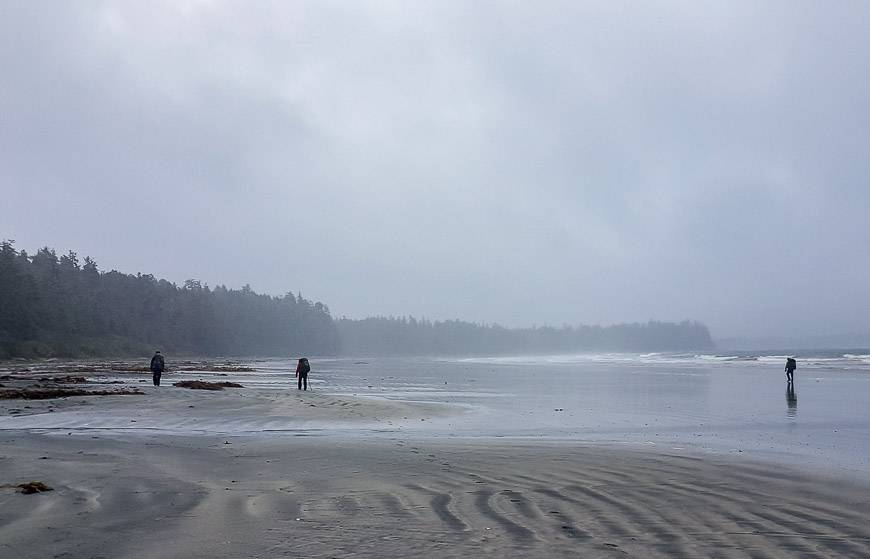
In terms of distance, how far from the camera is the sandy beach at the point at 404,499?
6.82 metres

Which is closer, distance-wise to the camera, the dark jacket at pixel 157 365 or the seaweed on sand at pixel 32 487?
the seaweed on sand at pixel 32 487

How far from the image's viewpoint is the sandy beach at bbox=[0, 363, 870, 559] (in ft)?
22.4

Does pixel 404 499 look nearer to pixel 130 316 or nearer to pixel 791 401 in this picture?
pixel 791 401

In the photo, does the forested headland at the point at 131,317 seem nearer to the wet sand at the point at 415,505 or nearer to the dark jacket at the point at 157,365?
the dark jacket at the point at 157,365

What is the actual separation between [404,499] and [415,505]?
1.29 feet

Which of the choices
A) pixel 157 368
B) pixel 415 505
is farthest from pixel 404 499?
pixel 157 368

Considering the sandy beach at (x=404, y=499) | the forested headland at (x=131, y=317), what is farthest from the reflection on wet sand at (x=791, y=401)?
the forested headland at (x=131, y=317)

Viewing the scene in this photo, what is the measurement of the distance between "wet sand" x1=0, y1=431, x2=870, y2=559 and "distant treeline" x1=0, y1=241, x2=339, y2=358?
72.3m

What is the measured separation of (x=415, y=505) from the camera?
8.68 m

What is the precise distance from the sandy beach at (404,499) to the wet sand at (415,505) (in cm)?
3

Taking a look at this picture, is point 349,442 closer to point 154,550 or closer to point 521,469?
point 521,469

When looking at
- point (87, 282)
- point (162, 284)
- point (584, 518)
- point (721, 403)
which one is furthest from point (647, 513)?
point (162, 284)

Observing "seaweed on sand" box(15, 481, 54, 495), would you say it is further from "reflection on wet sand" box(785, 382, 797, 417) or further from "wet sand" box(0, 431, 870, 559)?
"reflection on wet sand" box(785, 382, 797, 417)

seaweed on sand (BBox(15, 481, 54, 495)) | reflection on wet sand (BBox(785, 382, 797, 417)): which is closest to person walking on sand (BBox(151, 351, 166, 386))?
seaweed on sand (BBox(15, 481, 54, 495))
